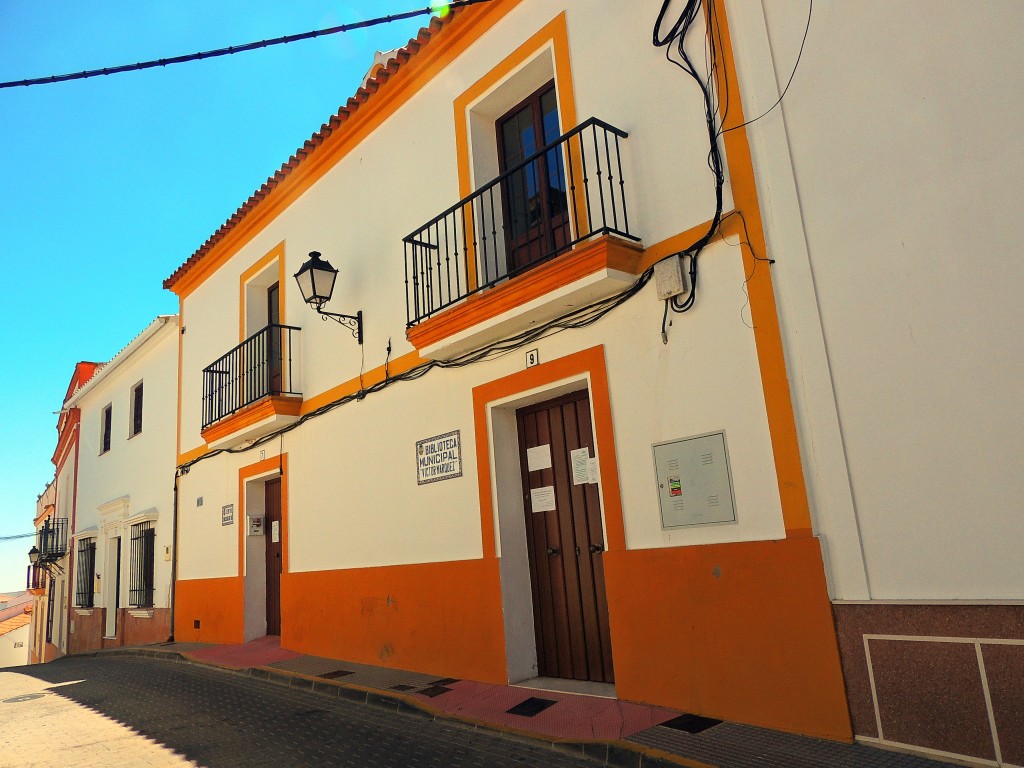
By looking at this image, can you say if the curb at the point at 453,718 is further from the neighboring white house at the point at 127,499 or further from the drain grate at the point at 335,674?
the neighboring white house at the point at 127,499

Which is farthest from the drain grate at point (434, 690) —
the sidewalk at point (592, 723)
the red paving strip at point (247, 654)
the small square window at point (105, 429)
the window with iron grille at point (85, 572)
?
the small square window at point (105, 429)

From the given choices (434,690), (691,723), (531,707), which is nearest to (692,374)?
(691,723)

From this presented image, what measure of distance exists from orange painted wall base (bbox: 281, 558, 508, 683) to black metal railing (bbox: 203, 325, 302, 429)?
2.11 metres

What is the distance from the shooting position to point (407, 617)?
620 cm

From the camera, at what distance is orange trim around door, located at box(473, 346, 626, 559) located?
4699mm

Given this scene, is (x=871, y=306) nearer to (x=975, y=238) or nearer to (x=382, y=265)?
(x=975, y=238)

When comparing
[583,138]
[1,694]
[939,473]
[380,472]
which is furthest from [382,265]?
[1,694]

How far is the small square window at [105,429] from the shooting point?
48.9 ft

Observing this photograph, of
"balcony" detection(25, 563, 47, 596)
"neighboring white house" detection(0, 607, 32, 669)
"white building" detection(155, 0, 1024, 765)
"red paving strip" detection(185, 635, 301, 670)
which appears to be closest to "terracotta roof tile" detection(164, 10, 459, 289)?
"white building" detection(155, 0, 1024, 765)

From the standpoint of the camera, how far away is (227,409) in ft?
29.6

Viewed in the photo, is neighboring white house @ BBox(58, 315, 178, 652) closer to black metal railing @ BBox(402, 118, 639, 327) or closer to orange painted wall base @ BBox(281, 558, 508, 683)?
Answer: orange painted wall base @ BBox(281, 558, 508, 683)

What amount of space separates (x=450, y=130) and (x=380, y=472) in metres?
3.03

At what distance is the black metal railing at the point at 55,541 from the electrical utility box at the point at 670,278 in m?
17.4

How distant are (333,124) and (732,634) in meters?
6.26
